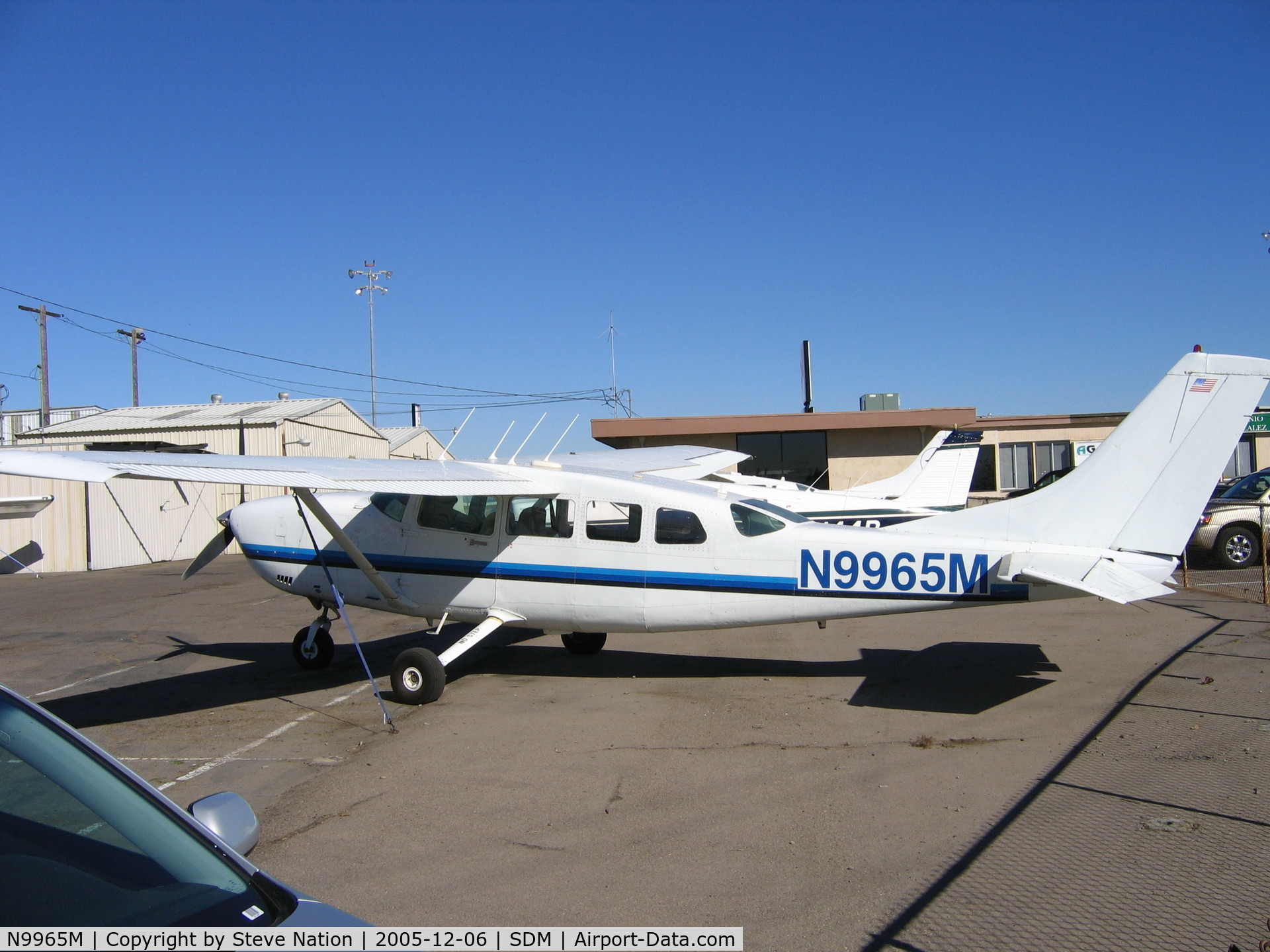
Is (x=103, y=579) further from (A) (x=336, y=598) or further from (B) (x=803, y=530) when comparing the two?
(B) (x=803, y=530)

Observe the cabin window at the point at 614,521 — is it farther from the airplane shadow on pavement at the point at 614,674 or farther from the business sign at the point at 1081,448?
the business sign at the point at 1081,448

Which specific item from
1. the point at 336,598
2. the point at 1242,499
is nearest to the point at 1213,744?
the point at 336,598

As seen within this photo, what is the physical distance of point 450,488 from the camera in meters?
7.75

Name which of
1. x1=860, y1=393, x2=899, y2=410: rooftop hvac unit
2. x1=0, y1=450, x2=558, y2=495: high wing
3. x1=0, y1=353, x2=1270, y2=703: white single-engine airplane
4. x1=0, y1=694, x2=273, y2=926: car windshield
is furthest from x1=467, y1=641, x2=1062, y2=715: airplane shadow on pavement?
x1=860, y1=393, x2=899, y2=410: rooftop hvac unit

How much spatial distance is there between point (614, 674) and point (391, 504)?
119 inches

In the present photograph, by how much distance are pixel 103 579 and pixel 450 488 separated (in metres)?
19.4

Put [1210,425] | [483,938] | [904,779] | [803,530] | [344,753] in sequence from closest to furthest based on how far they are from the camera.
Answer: [483,938], [904,779], [344,753], [1210,425], [803,530]

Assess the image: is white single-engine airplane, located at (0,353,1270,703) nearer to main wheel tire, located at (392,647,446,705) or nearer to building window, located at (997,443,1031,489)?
main wheel tire, located at (392,647,446,705)

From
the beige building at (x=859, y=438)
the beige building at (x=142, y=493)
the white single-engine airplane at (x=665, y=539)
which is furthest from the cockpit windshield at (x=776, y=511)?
the beige building at (x=142, y=493)

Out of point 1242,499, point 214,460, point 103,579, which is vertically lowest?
point 103,579

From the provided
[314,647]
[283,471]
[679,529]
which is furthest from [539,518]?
[314,647]

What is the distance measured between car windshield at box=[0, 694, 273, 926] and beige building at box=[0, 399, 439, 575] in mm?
20983

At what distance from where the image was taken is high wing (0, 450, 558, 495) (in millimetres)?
5613

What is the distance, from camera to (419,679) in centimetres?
784
